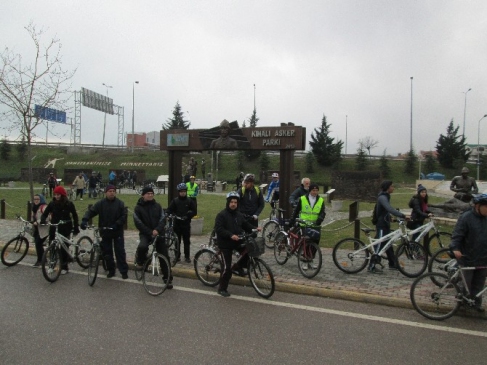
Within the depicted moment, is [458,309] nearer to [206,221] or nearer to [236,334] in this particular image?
[236,334]

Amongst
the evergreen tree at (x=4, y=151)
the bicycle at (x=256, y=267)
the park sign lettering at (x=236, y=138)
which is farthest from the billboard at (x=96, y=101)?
the bicycle at (x=256, y=267)

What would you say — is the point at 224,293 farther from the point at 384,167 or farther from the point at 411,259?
the point at 384,167

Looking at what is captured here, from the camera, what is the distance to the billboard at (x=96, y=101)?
67.9 meters

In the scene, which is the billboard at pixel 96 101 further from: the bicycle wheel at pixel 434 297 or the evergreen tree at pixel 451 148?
the bicycle wheel at pixel 434 297

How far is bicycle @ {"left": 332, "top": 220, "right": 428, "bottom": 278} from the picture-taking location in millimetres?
8078

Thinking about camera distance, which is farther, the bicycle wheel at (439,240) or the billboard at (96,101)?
the billboard at (96,101)

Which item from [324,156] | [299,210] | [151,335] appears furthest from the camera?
[324,156]

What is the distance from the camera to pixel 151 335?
524 cm

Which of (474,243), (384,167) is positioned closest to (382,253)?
(474,243)

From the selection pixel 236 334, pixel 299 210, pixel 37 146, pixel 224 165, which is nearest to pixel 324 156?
pixel 224 165

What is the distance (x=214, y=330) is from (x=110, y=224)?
11.6ft

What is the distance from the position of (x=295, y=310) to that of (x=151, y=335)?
7.13 feet

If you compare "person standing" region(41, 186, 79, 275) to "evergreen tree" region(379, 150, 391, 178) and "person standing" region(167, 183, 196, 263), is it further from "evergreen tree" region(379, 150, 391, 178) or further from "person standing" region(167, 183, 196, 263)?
"evergreen tree" region(379, 150, 391, 178)

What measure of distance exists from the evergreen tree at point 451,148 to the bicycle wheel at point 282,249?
58.2m
